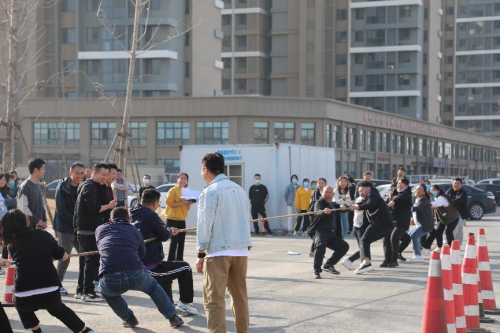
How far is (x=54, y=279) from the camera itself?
7.91m

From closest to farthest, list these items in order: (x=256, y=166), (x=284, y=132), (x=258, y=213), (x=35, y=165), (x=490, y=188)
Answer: (x=35, y=165) < (x=258, y=213) < (x=256, y=166) < (x=490, y=188) < (x=284, y=132)

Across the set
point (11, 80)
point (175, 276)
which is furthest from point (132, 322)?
point (11, 80)

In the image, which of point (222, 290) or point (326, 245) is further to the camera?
point (326, 245)

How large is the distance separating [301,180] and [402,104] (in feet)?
185

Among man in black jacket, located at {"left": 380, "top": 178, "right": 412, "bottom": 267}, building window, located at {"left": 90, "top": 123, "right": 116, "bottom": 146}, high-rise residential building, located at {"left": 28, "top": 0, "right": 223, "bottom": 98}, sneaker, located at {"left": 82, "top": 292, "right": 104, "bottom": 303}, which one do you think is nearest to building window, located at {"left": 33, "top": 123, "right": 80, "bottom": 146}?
building window, located at {"left": 90, "top": 123, "right": 116, "bottom": 146}

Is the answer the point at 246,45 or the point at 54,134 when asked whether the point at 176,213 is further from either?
the point at 246,45

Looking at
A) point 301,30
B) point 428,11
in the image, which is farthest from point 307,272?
point 428,11

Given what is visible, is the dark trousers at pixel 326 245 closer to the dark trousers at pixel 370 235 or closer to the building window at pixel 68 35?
the dark trousers at pixel 370 235

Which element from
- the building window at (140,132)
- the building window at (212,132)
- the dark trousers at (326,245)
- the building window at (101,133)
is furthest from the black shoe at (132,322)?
the building window at (101,133)

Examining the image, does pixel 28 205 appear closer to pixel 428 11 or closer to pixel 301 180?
pixel 301 180

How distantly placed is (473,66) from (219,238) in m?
105

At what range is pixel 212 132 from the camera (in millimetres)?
60062

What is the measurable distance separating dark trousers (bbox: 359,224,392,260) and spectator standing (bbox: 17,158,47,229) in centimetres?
579

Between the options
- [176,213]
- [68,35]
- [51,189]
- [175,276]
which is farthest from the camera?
[68,35]
